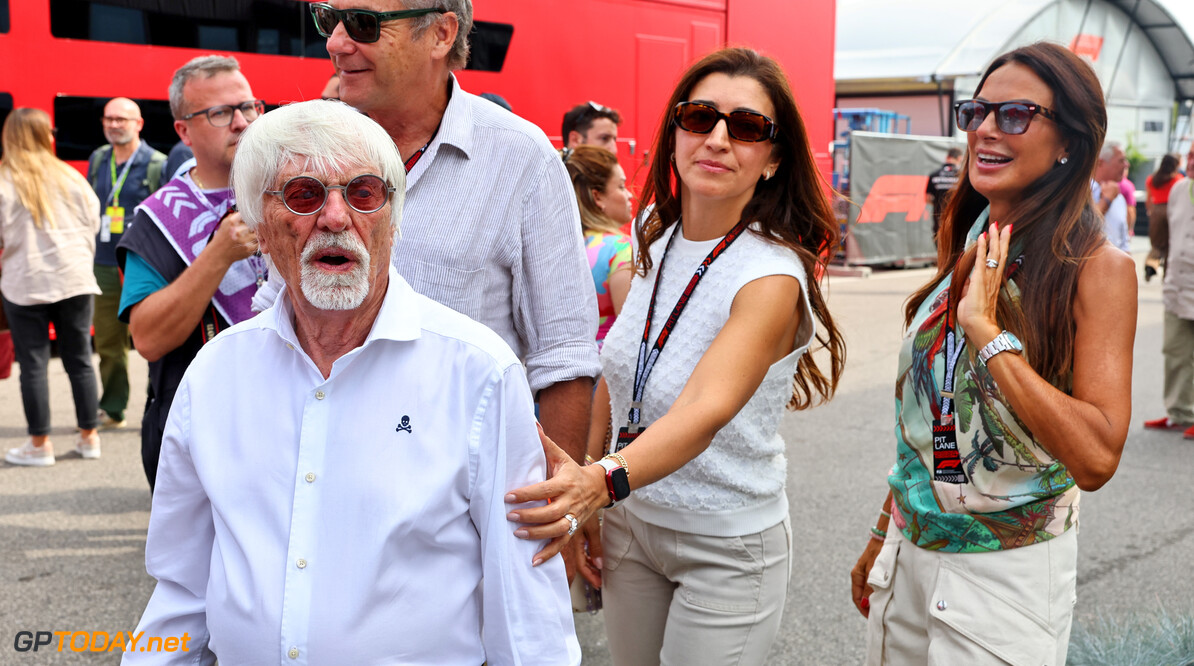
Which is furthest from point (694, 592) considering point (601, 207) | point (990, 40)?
point (990, 40)

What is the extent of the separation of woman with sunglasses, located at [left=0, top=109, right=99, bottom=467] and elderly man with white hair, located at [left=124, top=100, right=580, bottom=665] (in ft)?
16.5

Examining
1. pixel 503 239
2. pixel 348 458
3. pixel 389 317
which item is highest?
pixel 503 239

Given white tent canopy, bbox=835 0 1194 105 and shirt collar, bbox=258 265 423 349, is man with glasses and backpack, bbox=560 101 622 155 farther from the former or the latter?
white tent canopy, bbox=835 0 1194 105

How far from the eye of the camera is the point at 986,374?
2.12 meters

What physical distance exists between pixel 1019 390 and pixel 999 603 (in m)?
0.45

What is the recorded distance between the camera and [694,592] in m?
2.24

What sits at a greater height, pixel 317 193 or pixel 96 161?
pixel 96 161

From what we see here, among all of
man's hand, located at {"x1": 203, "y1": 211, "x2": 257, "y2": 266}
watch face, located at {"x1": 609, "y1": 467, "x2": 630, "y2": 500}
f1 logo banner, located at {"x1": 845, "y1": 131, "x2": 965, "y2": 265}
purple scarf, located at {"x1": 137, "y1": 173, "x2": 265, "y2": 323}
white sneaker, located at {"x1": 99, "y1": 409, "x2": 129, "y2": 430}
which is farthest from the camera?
f1 logo banner, located at {"x1": 845, "y1": 131, "x2": 965, "y2": 265}

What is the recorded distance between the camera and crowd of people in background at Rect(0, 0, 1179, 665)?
1670mm

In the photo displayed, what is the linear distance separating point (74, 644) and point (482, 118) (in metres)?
2.79

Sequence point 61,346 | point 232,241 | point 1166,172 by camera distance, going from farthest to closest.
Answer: point 1166,172
point 61,346
point 232,241

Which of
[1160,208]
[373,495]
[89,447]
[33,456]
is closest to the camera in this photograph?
[373,495]

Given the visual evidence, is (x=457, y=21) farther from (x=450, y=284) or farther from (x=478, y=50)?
(x=478, y=50)

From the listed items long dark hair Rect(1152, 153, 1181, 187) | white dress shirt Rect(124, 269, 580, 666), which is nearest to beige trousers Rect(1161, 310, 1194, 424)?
long dark hair Rect(1152, 153, 1181, 187)
